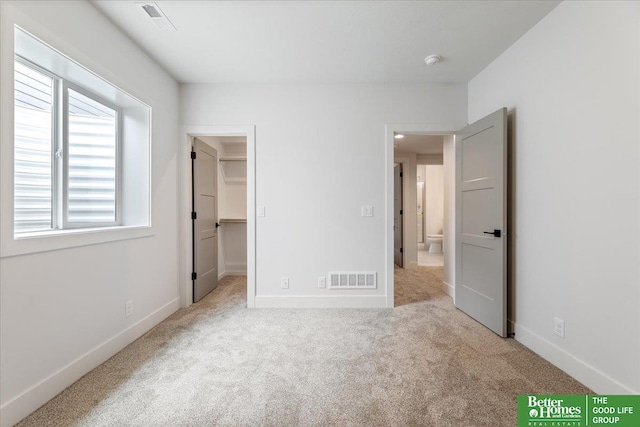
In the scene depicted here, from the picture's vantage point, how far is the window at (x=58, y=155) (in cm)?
168

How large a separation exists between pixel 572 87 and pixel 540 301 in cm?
156

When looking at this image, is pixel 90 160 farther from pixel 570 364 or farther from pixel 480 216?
pixel 570 364

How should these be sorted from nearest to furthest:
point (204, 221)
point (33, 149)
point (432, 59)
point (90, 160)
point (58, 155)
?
point (33, 149) < point (58, 155) < point (90, 160) < point (432, 59) < point (204, 221)

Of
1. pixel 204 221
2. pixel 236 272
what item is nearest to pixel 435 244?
pixel 236 272

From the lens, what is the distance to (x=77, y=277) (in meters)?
1.74

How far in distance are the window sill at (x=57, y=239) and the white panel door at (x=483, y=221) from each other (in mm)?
3169

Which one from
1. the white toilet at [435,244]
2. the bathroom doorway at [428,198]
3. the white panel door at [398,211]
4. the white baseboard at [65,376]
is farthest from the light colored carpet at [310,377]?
the white toilet at [435,244]

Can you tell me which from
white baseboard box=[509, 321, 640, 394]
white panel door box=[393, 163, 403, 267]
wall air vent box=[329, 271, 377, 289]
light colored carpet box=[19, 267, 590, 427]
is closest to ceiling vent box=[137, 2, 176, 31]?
light colored carpet box=[19, 267, 590, 427]

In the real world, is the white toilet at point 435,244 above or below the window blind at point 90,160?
below

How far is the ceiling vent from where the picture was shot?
6.14 feet

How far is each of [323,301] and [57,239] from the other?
233 cm

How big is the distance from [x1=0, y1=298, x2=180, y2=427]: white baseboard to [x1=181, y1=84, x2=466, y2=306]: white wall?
1.20 meters

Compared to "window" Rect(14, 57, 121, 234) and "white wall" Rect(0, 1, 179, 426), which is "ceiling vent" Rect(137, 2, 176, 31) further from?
"window" Rect(14, 57, 121, 234)

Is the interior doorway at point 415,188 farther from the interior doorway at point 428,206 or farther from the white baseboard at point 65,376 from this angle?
the white baseboard at point 65,376
